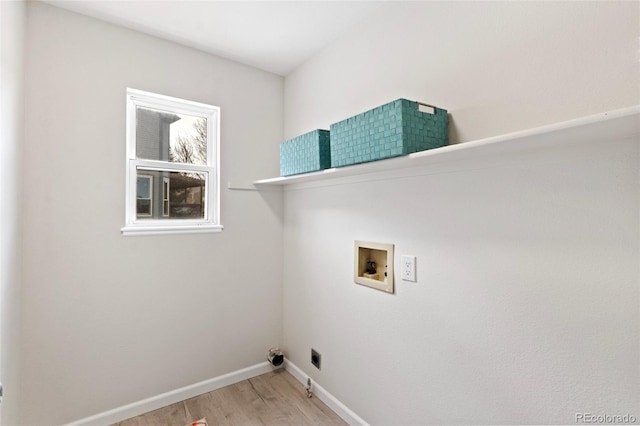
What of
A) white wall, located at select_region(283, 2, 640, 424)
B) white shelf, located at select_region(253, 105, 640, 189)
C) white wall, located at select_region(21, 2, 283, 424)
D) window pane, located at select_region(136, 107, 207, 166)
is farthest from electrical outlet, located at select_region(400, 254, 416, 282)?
window pane, located at select_region(136, 107, 207, 166)

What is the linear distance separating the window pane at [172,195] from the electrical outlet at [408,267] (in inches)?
62.4

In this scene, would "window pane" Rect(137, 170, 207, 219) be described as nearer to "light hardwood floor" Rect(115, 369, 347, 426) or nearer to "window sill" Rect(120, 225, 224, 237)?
"window sill" Rect(120, 225, 224, 237)

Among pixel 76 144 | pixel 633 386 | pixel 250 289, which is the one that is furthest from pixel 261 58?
pixel 633 386

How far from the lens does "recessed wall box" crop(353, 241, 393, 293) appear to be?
1.70 meters

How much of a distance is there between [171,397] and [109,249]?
1124 mm

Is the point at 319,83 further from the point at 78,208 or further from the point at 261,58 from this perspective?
the point at 78,208

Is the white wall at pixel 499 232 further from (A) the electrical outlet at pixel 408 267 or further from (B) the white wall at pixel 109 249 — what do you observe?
(B) the white wall at pixel 109 249

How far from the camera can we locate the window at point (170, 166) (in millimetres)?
2096

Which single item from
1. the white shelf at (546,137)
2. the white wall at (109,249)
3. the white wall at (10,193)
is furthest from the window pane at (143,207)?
the white shelf at (546,137)

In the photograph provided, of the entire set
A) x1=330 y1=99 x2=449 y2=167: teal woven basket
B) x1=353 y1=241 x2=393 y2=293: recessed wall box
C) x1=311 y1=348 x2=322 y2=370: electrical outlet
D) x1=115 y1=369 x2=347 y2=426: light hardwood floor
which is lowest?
x1=115 y1=369 x2=347 y2=426: light hardwood floor

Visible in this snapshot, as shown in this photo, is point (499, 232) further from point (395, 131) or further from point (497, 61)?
point (497, 61)

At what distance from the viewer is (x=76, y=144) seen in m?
1.87

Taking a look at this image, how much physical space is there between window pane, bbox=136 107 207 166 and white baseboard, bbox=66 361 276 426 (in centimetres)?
166

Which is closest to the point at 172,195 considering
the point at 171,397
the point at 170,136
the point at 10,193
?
the point at 170,136
